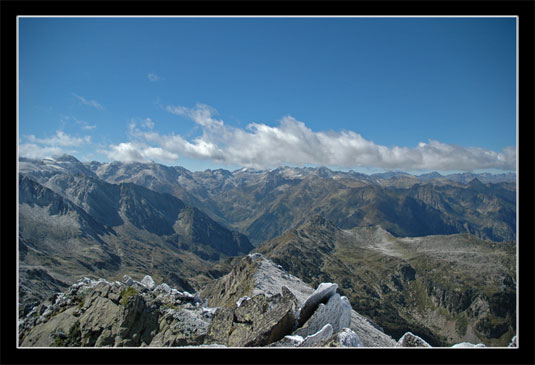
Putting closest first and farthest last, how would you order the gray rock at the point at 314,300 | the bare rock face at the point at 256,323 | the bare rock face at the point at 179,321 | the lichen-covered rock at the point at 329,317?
the bare rock face at the point at 256,323, the bare rock face at the point at 179,321, the lichen-covered rock at the point at 329,317, the gray rock at the point at 314,300

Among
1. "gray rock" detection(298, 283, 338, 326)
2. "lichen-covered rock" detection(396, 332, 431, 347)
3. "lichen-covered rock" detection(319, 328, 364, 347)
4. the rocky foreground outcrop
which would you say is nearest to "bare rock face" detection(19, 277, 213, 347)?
the rocky foreground outcrop

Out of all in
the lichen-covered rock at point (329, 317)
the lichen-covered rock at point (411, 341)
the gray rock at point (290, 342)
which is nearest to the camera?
the lichen-covered rock at point (411, 341)

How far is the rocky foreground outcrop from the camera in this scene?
23.9 feet

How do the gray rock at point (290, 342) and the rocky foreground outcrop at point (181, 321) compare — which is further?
the rocky foreground outcrop at point (181, 321)

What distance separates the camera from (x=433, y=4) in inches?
197

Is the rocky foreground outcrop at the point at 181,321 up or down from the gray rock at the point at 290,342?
down

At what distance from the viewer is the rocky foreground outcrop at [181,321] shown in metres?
7.28

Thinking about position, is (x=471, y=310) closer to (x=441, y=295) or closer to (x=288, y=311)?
(x=441, y=295)

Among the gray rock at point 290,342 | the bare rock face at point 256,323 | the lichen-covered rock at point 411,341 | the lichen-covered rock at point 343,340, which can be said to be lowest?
the bare rock face at point 256,323

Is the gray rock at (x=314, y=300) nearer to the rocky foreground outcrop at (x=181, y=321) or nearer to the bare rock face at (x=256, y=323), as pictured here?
the rocky foreground outcrop at (x=181, y=321)

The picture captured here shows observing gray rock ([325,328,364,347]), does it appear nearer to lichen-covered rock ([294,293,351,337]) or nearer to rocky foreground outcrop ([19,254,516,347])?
rocky foreground outcrop ([19,254,516,347])

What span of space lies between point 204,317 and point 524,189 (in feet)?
38.6

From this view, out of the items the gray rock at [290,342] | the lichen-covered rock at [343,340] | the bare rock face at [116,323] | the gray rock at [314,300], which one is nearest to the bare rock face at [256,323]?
the gray rock at [314,300]

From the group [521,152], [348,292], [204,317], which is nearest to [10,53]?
[521,152]
